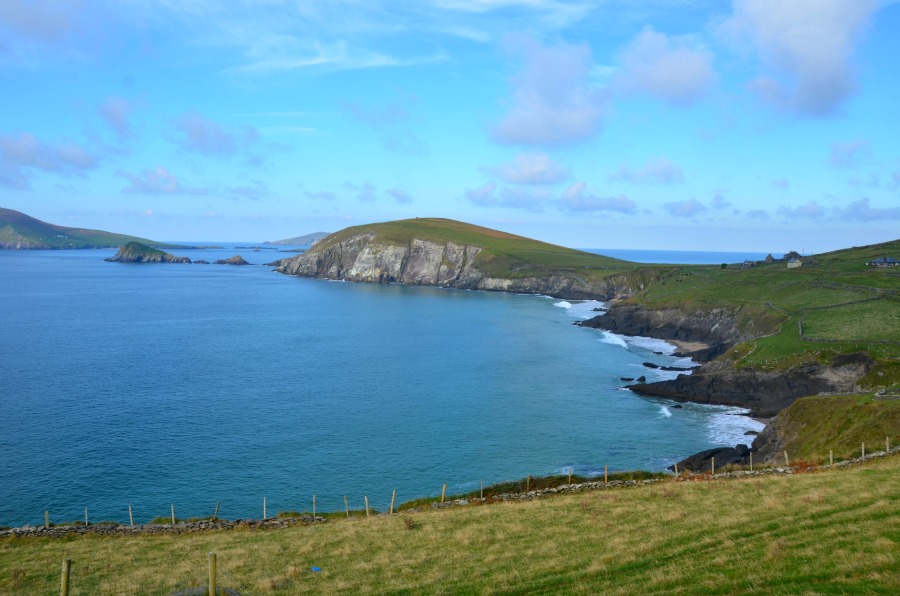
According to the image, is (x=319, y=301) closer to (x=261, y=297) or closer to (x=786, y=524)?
(x=261, y=297)

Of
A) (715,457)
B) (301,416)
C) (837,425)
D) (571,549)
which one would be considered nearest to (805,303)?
(837,425)

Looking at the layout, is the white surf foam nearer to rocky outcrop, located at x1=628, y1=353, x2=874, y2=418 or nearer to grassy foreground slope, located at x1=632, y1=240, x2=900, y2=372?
grassy foreground slope, located at x1=632, y1=240, x2=900, y2=372

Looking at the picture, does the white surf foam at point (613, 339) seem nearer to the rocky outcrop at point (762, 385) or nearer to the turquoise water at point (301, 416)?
the turquoise water at point (301, 416)

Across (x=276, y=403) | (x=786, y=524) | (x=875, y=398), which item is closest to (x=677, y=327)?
(x=875, y=398)

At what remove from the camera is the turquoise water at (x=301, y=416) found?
49875mm

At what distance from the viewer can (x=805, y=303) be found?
104m

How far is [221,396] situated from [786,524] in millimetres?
69311

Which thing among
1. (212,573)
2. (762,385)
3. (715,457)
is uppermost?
(212,573)

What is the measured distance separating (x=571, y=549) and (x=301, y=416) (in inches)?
2010

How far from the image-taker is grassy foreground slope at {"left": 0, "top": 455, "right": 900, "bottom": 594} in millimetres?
18250

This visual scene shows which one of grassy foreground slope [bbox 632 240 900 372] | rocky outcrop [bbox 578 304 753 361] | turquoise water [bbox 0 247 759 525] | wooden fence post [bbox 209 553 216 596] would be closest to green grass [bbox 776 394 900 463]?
turquoise water [bbox 0 247 759 525]

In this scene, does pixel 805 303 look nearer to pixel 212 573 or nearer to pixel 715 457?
pixel 715 457

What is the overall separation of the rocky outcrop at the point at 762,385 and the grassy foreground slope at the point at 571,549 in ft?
134

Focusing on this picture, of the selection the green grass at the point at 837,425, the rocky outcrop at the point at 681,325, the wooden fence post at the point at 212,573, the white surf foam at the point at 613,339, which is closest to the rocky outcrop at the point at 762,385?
the green grass at the point at 837,425
